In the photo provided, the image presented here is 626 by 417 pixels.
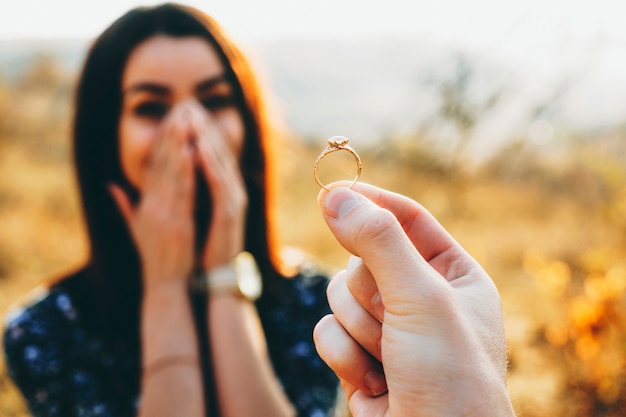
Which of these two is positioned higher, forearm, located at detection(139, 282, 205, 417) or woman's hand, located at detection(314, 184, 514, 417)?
woman's hand, located at detection(314, 184, 514, 417)

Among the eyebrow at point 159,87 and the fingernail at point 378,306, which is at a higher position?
the eyebrow at point 159,87

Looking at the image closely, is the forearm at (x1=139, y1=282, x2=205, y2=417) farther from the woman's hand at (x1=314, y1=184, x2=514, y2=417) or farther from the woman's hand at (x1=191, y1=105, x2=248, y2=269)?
the woman's hand at (x1=314, y1=184, x2=514, y2=417)

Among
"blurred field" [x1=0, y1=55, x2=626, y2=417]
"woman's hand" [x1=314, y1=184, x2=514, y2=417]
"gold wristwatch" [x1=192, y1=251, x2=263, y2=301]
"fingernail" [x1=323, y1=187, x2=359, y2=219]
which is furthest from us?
"blurred field" [x1=0, y1=55, x2=626, y2=417]

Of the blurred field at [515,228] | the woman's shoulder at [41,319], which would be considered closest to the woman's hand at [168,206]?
the woman's shoulder at [41,319]

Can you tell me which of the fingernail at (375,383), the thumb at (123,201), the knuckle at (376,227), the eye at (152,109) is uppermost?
the knuckle at (376,227)

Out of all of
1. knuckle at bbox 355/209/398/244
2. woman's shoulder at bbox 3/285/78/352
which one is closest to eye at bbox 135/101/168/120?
woman's shoulder at bbox 3/285/78/352

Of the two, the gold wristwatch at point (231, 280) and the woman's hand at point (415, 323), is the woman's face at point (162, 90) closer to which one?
the gold wristwatch at point (231, 280)
